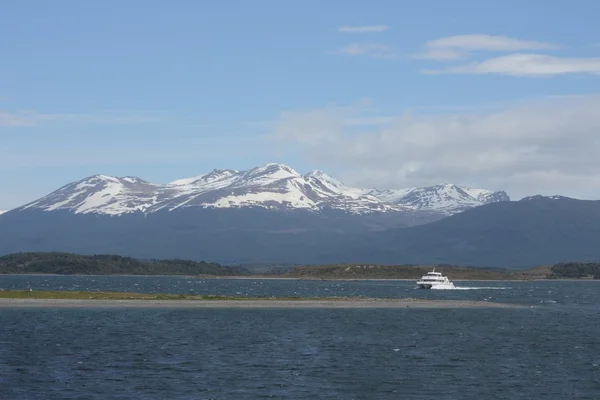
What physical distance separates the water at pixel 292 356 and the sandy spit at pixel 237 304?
872 centimetres

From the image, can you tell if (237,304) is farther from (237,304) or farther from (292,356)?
(292,356)

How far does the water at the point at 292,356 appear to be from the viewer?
212 ft

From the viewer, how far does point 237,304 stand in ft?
492

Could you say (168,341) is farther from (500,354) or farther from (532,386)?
(532,386)

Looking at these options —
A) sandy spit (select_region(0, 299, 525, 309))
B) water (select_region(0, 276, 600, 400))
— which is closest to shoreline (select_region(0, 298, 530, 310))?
sandy spit (select_region(0, 299, 525, 309))

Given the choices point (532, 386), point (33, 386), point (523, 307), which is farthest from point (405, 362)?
point (523, 307)

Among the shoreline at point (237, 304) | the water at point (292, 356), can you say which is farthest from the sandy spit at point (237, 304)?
the water at point (292, 356)

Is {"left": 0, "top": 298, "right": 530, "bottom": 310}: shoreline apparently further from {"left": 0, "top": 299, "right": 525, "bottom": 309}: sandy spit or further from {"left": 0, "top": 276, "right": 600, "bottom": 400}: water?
{"left": 0, "top": 276, "right": 600, "bottom": 400}: water

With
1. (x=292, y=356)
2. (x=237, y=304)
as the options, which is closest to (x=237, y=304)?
(x=237, y=304)

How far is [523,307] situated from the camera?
160875 millimetres

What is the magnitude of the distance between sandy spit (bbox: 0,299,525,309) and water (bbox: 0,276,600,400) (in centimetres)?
872

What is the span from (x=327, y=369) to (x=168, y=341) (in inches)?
922

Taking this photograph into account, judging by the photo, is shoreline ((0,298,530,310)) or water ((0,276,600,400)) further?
shoreline ((0,298,530,310))

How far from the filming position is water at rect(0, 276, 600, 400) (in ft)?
212
